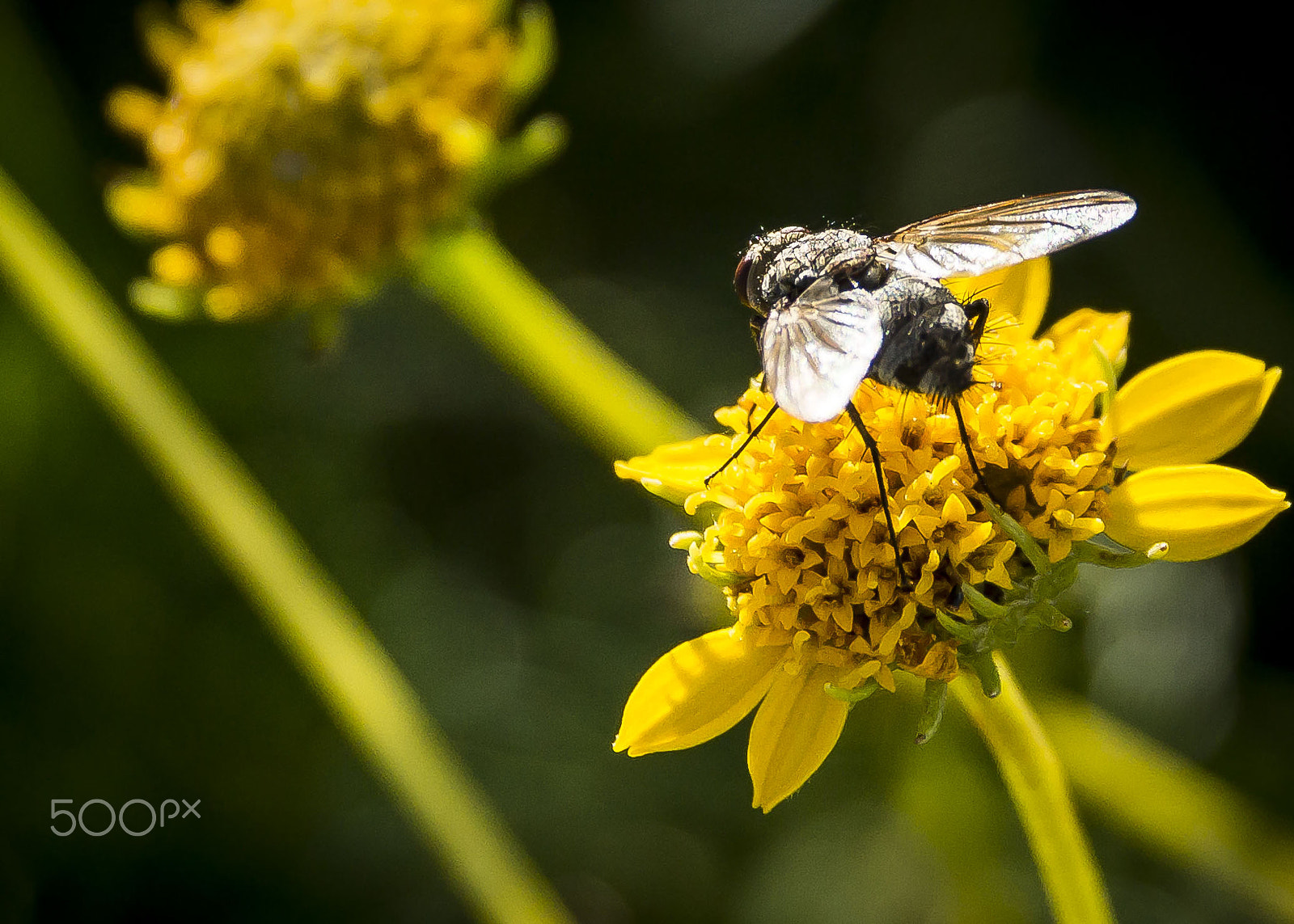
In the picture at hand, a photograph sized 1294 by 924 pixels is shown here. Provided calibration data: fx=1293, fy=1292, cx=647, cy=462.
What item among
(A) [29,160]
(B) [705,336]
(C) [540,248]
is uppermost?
(A) [29,160]

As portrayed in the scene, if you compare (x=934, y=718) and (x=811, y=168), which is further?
(x=811, y=168)

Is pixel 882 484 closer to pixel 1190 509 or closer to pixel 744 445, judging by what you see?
pixel 744 445

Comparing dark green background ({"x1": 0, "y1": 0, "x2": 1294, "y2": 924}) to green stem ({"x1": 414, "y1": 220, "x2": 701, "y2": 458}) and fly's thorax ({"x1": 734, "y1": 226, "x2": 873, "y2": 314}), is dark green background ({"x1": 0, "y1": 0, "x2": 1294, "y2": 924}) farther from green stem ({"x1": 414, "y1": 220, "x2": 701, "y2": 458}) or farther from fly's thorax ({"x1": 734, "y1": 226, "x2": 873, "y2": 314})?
fly's thorax ({"x1": 734, "y1": 226, "x2": 873, "y2": 314})

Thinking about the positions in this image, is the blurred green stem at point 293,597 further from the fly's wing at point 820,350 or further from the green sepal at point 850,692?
the fly's wing at point 820,350

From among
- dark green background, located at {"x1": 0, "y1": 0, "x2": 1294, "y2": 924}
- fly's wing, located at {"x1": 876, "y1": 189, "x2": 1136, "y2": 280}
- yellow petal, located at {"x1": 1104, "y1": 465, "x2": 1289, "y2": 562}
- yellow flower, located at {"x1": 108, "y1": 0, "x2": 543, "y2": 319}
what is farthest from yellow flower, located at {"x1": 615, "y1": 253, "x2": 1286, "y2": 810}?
dark green background, located at {"x1": 0, "y1": 0, "x2": 1294, "y2": 924}

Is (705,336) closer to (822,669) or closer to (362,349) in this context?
(362,349)

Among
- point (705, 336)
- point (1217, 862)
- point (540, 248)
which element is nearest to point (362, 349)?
point (540, 248)
